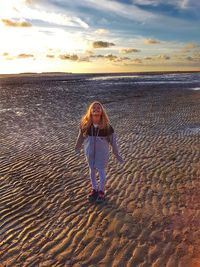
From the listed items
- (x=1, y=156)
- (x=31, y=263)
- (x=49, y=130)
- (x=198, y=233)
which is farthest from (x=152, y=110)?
(x=31, y=263)

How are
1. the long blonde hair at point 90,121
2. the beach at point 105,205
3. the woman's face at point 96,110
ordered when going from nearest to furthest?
1. the beach at point 105,205
2. the woman's face at point 96,110
3. the long blonde hair at point 90,121

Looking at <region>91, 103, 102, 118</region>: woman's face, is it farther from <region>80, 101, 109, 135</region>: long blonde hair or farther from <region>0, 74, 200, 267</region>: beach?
<region>0, 74, 200, 267</region>: beach

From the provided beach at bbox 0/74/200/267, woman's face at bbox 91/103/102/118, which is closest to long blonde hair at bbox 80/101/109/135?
woman's face at bbox 91/103/102/118

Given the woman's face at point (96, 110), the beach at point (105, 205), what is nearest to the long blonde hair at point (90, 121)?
the woman's face at point (96, 110)

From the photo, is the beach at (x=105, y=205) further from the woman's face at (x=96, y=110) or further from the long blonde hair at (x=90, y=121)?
the woman's face at (x=96, y=110)

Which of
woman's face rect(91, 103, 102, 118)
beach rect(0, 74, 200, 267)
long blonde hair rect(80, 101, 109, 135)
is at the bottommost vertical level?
beach rect(0, 74, 200, 267)

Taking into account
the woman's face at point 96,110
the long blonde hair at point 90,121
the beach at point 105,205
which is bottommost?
the beach at point 105,205

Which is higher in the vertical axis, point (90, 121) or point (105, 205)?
point (90, 121)

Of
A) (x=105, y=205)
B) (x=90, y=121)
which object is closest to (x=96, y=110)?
(x=90, y=121)

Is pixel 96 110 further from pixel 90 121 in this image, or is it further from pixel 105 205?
pixel 105 205

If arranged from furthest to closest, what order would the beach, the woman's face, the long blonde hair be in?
the long blonde hair, the woman's face, the beach

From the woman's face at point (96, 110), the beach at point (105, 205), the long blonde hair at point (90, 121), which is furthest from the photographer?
the long blonde hair at point (90, 121)

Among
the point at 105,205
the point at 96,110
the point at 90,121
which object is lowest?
the point at 105,205

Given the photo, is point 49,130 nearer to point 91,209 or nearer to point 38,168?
point 38,168
